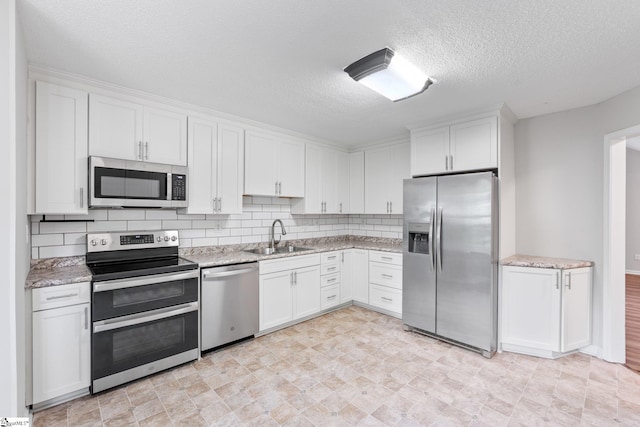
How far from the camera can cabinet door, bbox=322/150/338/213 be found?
4340 mm

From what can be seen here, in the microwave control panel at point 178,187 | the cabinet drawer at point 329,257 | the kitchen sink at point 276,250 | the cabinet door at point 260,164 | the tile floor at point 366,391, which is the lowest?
the tile floor at point 366,391

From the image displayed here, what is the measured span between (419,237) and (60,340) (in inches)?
129

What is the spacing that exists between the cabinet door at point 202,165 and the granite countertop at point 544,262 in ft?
10.3

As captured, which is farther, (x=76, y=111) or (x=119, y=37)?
(x=76, y=111)

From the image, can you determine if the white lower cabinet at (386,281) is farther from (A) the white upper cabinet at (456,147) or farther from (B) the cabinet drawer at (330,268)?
(A) the white upper cabinet at (456,147)

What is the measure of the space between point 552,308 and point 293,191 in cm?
308

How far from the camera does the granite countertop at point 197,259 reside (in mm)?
2073

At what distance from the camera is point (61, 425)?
73.7 inches

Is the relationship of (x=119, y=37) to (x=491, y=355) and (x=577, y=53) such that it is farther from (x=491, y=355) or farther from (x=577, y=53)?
(x=491, y=355)

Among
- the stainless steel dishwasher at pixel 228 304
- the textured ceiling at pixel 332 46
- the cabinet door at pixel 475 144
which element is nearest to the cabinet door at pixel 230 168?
the textured ceiling at pixel 332 46

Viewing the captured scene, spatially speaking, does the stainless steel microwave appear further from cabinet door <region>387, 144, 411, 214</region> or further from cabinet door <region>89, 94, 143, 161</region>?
cabinet door <region>387, 144, 411, 214</region>

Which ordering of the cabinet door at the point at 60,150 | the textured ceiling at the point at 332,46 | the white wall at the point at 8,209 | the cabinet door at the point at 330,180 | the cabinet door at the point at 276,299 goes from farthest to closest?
the cabinet door at the point at 330,180 < the cabinet door at the point at 276,299 < the cabinet door at the point at 60,150 < the textured ceiling at the point at 332,46 < the white wall at the point at 8,209

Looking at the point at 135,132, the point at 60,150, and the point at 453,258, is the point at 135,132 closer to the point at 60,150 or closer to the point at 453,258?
the point at 60,150

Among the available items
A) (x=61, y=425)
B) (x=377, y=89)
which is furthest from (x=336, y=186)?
(x=61, y=425)
